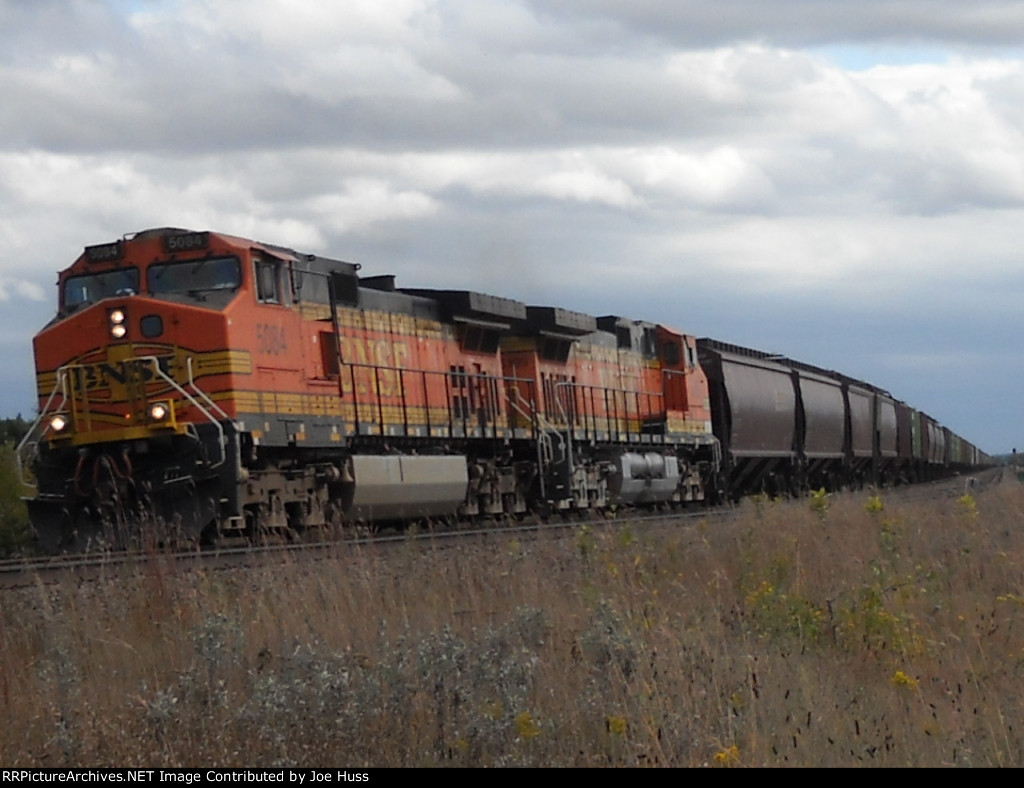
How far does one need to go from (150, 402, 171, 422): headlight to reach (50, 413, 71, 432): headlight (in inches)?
45.8

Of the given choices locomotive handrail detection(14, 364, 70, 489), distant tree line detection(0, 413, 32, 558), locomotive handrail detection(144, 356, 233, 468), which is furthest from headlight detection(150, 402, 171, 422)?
distant tree line detection(0, 413, 32, 558)

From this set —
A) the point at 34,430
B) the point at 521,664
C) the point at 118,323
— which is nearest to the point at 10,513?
the point at 34,430

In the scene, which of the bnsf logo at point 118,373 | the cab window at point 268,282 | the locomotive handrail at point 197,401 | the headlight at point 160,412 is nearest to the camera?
the locomotive handrail at point 197,401

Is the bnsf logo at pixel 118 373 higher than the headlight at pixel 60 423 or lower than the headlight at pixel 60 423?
higher

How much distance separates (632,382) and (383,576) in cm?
1678

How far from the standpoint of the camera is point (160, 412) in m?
14.8

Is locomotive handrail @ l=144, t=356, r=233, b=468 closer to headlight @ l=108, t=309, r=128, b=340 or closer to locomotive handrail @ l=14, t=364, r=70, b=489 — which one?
headlight @ l=108, t=309, r=128, b=340

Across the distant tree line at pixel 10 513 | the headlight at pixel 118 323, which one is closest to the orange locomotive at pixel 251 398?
the headlight at pixel 118 323

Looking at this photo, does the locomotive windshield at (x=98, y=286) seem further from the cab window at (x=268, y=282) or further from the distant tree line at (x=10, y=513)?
the distant tree line at (x=10, y=513)

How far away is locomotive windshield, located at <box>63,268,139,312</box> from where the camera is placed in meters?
15.8

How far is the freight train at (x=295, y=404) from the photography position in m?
14.9

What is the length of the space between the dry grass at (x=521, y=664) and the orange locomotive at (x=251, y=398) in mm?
3264

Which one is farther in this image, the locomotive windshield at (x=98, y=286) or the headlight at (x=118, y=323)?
the locomotive windshield at (x=98, y=286)

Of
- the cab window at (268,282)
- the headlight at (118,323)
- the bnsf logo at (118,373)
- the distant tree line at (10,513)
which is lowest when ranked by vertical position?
the distant tree line at (10,513)
